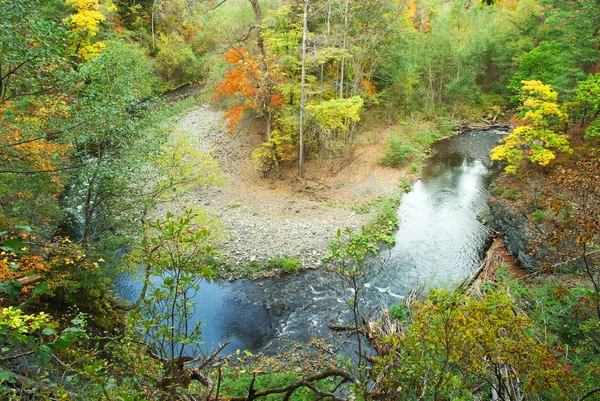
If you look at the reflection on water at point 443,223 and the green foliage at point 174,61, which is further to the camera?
the green foliage at point 174,61

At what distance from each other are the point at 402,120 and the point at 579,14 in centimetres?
1109

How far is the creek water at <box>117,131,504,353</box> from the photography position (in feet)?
32.2

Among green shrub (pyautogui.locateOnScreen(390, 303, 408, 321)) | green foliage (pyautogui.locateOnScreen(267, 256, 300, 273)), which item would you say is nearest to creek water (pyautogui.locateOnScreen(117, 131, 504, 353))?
green foliage (pyautogui.locateOnScreen(267, 256, 300, 273))

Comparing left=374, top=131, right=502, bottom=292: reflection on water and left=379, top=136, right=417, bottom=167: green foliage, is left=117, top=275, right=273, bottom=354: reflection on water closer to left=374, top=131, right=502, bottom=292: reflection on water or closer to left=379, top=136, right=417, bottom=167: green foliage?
left=374, top=131, right=502, bottom=292: reflection on water

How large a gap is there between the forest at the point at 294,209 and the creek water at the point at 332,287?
0.09 metres

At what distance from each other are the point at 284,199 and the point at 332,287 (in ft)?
19.9

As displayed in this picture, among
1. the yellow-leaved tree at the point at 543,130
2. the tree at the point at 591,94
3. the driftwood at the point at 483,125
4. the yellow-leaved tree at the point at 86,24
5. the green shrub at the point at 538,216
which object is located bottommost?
the driftwood at the point at 483,125

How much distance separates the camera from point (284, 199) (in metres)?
16.5

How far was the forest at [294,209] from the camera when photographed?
341 centimetres

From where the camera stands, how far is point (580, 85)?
12.1 m

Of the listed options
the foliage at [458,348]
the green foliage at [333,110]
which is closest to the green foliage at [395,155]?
the green foliage at [333,110]

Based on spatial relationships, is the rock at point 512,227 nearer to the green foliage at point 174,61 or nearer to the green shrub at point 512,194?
the green shrub at point 512,194

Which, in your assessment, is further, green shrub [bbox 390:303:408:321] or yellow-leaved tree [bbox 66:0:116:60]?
yellow-leaved tree [bbox 66:0:116:60]

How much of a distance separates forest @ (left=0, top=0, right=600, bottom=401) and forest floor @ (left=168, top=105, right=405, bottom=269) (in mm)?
113
